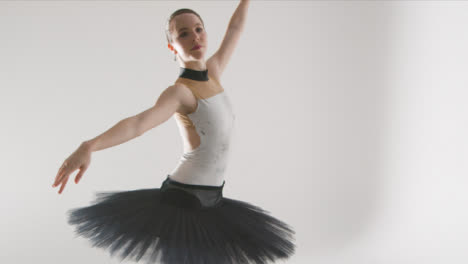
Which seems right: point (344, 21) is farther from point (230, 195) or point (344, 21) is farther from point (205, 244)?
point (205, 244)

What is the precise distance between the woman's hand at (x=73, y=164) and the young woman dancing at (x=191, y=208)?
36 centimetres

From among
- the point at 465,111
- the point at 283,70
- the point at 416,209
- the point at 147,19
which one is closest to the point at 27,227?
the point at 147,19

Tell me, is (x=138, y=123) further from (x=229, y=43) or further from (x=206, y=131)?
(x=229, y=43)

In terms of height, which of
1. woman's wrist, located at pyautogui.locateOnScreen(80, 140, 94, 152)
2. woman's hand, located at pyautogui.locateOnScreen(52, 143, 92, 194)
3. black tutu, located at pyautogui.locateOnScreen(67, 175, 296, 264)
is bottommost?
black tutu, located at pyautogui.locateOnScreen(67, 175, 296, 264)

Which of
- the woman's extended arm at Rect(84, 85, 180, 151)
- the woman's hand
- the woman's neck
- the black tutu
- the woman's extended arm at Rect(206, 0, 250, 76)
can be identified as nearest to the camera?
the woman's hand

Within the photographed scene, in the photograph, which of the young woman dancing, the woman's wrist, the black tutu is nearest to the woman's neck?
the young woman dancing

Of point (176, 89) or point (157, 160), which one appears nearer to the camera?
point (176, 89)

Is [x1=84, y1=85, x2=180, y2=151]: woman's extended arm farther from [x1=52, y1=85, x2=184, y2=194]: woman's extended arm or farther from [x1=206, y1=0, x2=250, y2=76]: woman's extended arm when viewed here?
[x1=206, y1=0, x2=250, y2=76]: woman's extended arm

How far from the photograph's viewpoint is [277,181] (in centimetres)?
365

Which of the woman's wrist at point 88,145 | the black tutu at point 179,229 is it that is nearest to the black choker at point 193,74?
the black tutu at point 179,229

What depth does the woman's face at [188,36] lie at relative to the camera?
190 cm

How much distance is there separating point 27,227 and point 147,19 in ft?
5.05

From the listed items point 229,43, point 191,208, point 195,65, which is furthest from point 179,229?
point 229,43

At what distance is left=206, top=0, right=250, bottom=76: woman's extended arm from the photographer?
7.15 feet
